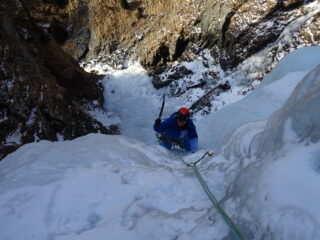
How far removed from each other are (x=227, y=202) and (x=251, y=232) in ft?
1.37

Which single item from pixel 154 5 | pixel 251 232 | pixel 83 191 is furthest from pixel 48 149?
pixel 154 5

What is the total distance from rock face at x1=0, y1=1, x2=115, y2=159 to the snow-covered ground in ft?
8.95

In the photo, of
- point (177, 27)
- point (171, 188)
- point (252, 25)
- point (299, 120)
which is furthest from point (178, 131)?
point (177, 27)

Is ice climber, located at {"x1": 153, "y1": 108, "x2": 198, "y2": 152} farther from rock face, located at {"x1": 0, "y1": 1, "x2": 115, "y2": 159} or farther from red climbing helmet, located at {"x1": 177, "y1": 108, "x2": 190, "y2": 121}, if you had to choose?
rock face, located at {"x1": 0, "y1": 1, "x2": 115, "y2": 159}

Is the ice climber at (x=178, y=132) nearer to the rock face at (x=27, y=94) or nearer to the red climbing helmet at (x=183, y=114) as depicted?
the red climbing helmet at (x=183, y=114)

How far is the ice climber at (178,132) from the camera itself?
5.56 meters

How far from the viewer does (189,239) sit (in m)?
2.19

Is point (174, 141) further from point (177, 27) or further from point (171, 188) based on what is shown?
point (177, 27)

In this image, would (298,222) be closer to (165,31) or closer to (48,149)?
(48,149)

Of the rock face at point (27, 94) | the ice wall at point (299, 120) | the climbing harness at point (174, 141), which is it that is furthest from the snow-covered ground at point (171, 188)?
the rock face at point (27, 94)

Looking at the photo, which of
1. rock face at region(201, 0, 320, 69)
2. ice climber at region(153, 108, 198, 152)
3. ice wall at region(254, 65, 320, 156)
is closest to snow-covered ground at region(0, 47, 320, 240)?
ice wall at region(254, 65, 320, 156)

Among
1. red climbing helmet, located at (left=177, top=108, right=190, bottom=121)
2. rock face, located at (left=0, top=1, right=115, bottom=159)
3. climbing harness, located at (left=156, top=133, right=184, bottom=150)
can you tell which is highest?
rock face, located at (left=0, top=1, right=115, bottom=159)

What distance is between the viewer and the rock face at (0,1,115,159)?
645 centimetres

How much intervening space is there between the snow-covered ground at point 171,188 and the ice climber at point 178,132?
4.66 ft
